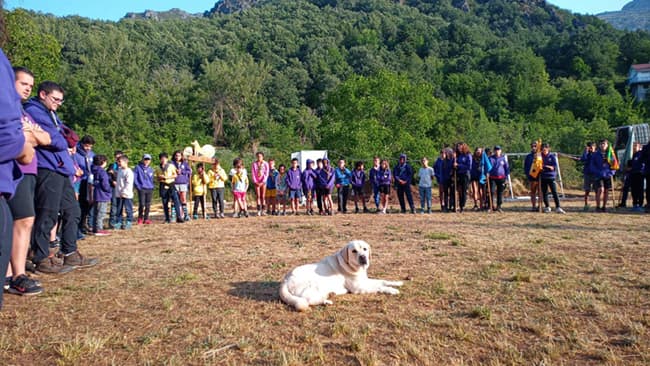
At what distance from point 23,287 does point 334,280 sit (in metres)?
3.10

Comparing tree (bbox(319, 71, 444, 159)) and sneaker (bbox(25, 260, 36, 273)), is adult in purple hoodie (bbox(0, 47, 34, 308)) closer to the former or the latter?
sneaker (bbox(25, 260, 36, 273))

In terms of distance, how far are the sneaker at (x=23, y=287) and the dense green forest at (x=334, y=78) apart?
946 cm

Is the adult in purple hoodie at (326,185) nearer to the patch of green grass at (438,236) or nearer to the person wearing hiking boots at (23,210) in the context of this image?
the patch of green grass at (438,236)

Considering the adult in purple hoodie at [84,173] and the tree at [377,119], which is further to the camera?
the tree at [377,119]

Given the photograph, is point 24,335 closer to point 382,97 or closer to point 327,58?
point 382,97

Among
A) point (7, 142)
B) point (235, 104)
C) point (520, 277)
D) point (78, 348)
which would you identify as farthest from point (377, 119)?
point (235, 104)

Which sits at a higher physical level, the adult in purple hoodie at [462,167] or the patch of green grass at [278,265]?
the adult in purple hoodie at [462,167]

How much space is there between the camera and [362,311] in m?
3.72

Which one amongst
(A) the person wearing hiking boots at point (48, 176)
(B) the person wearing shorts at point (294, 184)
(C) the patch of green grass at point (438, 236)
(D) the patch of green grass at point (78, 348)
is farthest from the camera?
(B) the person wearing shorts at point (294, 184)

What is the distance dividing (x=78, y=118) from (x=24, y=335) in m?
48.6

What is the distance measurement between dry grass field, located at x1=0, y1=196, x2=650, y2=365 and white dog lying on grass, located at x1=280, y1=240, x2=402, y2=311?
0.37 feet

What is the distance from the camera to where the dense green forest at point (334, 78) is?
2959 centimetres

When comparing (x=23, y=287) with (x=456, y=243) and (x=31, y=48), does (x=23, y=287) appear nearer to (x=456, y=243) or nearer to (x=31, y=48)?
(x=456, y=243)

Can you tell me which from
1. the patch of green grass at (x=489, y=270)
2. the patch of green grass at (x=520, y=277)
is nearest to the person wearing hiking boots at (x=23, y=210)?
the patch of green grass at (x=489, y=270)
